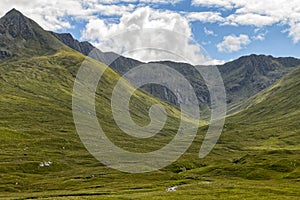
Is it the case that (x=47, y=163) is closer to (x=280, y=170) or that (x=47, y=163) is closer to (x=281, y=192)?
(x=280, y=170)

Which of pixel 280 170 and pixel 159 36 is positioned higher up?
pixel 159 36

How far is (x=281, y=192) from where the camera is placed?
308ft

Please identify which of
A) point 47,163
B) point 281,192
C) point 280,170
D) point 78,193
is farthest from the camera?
point 47,163

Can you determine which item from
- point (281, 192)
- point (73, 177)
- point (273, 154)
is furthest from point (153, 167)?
point (281, 192)

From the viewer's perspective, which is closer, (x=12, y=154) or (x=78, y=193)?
(x=78, y=193)

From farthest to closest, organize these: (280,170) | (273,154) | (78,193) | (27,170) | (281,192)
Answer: (273,154)
(27,170)
(280,170)
(78,193)
(281,192)

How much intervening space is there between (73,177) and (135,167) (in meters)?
36.8

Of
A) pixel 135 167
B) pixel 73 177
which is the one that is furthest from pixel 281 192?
pixel 135 167

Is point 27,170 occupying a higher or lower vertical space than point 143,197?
higher

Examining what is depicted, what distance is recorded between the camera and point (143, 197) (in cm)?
8731

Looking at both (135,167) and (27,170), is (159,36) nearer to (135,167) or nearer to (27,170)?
(135,167)

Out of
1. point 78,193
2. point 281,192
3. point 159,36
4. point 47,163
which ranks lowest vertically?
point 281,192

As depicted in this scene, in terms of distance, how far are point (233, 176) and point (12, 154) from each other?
110 meters

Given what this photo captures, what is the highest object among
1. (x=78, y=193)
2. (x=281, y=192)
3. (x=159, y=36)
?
(x=159, y=36)
